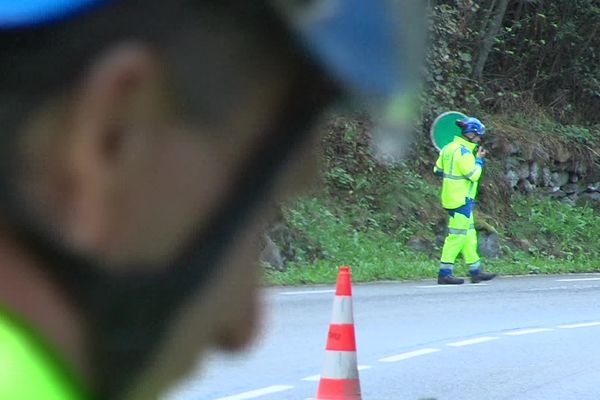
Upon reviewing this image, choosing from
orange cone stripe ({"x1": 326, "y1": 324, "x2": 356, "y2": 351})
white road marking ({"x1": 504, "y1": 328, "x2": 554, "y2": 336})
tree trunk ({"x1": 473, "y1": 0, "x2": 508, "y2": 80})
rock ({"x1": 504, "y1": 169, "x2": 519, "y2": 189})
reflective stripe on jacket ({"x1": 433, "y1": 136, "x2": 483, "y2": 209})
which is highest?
tree trunk ({"x1": 473, "y1": 0, "x2": 508, "y2": 80})

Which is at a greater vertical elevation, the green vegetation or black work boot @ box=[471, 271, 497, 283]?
the green vegetation

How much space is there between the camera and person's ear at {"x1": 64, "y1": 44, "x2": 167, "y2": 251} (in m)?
0.85

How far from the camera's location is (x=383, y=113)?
1.07 meters

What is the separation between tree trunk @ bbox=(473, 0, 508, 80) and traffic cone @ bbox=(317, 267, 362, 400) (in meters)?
19.7

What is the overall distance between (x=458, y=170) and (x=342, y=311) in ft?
27.2

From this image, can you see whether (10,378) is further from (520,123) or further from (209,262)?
(520,123)

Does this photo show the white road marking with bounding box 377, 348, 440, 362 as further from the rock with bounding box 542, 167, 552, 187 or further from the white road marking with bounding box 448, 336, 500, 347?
the rock with bounding box 542, 167, 552, 187

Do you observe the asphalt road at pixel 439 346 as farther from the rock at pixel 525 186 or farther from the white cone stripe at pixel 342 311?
the rock at pixel 525 186

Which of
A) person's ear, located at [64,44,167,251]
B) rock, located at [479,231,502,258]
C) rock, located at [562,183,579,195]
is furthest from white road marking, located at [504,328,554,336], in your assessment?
rock, located at [562,183,579,195]

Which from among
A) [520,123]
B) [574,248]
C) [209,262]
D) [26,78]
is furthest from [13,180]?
[520,123]

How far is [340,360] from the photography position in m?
7.19

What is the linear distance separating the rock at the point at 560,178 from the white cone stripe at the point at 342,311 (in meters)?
19.4

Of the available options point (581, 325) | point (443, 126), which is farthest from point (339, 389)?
point (581, 325)

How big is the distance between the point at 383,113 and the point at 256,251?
0.15 metres
